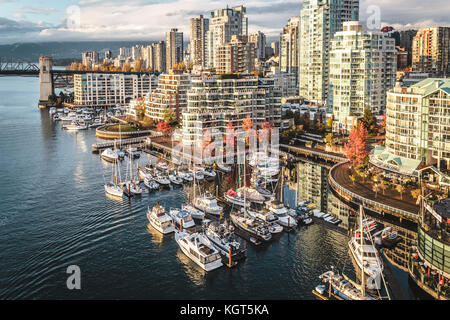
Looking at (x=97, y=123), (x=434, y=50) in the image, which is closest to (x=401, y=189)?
(x=97, y=123)

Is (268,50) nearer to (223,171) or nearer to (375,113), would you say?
(375,113)

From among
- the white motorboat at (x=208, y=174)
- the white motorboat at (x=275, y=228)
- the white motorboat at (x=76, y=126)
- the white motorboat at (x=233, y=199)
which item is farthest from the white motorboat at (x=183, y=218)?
the white motorboat at (x=76, y=126)

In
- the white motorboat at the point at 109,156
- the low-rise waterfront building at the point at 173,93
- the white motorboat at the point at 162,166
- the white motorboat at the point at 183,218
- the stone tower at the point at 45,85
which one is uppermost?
the stone tower at the point at 45,85

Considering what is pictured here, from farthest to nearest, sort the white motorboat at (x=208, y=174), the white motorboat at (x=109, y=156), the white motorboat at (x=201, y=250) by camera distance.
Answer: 1. the white motorboat at (x=109, y=156)
2. the white motorboat at (x=208, y=174)
3. the white motorboat at (x=201, y=250)

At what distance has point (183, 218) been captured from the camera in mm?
28719

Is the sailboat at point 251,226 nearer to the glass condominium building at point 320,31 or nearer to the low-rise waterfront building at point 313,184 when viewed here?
the low-rise waterfront building at point 313,184

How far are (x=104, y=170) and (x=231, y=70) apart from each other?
41.5m

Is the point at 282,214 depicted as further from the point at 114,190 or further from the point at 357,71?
the point at 357,71

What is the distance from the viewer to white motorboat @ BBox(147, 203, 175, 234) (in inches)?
1092

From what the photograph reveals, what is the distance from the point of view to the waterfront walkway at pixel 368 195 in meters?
28.5

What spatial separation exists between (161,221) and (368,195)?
15.3 m

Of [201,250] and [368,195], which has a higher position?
[368,195]

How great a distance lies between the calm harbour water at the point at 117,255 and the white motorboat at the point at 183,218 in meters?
1.84
